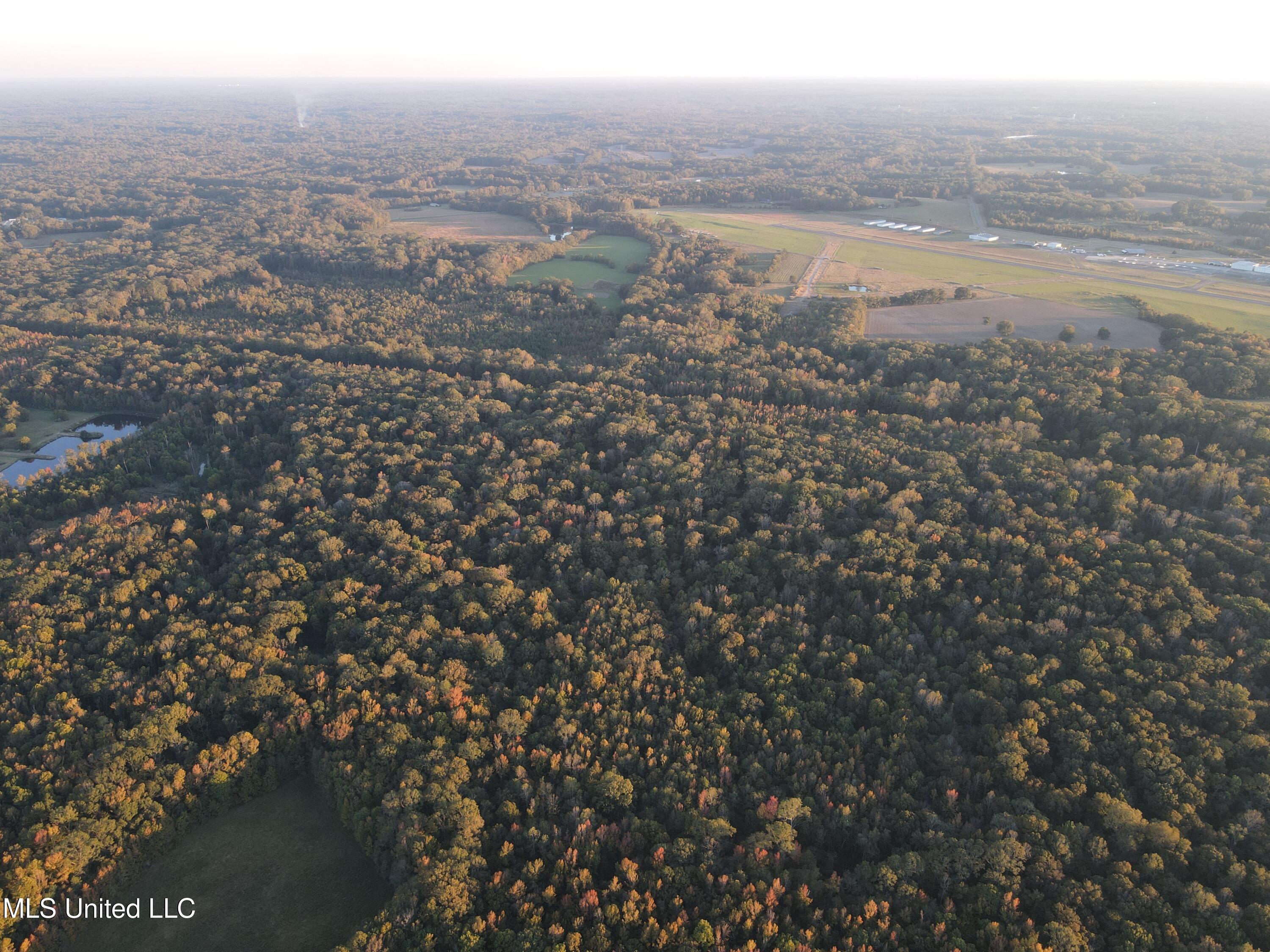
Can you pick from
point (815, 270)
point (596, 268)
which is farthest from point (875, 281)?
point (596, 268)

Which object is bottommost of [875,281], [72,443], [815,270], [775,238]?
[72,443]

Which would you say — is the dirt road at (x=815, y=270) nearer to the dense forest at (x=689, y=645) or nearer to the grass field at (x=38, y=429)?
the dense forest at (x=689, y=645)

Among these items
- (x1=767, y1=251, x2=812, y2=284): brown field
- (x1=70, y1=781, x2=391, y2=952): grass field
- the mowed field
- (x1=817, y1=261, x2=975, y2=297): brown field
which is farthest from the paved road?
(x1=70, y1=781, x2=391, y2=952): grass field

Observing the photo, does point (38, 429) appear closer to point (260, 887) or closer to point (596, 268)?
point (260, 887)

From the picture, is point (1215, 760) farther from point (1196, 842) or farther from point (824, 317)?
point (824, 317)

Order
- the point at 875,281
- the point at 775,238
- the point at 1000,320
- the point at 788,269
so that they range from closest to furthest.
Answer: the point at 1000,320
the point at 875,281
the point at 788,269
the point at 775,238

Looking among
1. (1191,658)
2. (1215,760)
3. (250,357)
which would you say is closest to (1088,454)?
(1191,658)
